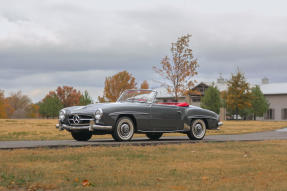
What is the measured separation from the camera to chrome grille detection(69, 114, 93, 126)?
11.8 m

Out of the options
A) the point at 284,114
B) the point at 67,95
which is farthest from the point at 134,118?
the point at 67,95

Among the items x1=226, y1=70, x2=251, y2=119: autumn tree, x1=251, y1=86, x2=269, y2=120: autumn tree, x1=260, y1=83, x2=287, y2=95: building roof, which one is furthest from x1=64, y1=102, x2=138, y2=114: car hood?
x1=260, y1=83, x2=287, y2=95: building roof

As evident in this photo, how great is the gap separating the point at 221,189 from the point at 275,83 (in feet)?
261

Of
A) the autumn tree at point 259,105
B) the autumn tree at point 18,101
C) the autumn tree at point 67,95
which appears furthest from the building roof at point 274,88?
the autumn tree at point 18,101

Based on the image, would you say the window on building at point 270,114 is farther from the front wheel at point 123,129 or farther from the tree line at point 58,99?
the front wheel at point 123,129

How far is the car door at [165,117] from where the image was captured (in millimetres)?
12789

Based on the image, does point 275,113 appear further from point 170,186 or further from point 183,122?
point 170,186

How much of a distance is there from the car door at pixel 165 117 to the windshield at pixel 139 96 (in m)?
0.28

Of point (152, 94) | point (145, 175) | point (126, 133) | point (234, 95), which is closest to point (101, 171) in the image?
point (145, 175)

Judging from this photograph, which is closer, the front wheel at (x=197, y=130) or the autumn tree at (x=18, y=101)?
the front wheel at (x=197, y=130)

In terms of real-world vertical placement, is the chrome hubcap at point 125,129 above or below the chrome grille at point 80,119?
below

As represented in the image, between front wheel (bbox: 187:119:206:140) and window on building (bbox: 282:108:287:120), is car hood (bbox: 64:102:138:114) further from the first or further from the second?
window on building (bbox: 282:108:287:120)

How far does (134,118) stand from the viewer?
1227 cm

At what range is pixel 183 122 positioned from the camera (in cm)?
1355
